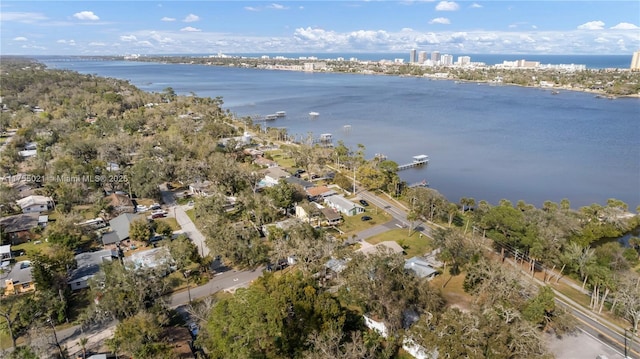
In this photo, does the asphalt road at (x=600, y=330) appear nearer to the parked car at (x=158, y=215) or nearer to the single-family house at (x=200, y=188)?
the single-family house at (x=200, y=188)

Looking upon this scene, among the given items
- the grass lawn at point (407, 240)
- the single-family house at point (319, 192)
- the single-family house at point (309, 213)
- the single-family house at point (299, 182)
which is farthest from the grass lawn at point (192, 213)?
the grass lawn at point (407, 240)

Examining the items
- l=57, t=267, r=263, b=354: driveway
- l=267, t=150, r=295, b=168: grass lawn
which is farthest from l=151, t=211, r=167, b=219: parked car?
l=267, t=150, r=295, b=168: grass lawn

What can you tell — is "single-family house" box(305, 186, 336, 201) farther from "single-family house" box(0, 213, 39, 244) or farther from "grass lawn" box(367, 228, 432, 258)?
"single-family house" box(0, 213, 39, 244)

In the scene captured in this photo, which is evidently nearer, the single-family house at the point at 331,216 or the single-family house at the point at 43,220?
the single-family house at the point at 43,220

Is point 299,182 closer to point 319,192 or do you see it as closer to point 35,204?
point 319,192

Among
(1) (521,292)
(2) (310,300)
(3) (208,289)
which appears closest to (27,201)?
(3) (208,289)

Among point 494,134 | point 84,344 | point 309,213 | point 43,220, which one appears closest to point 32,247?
point 43,220
